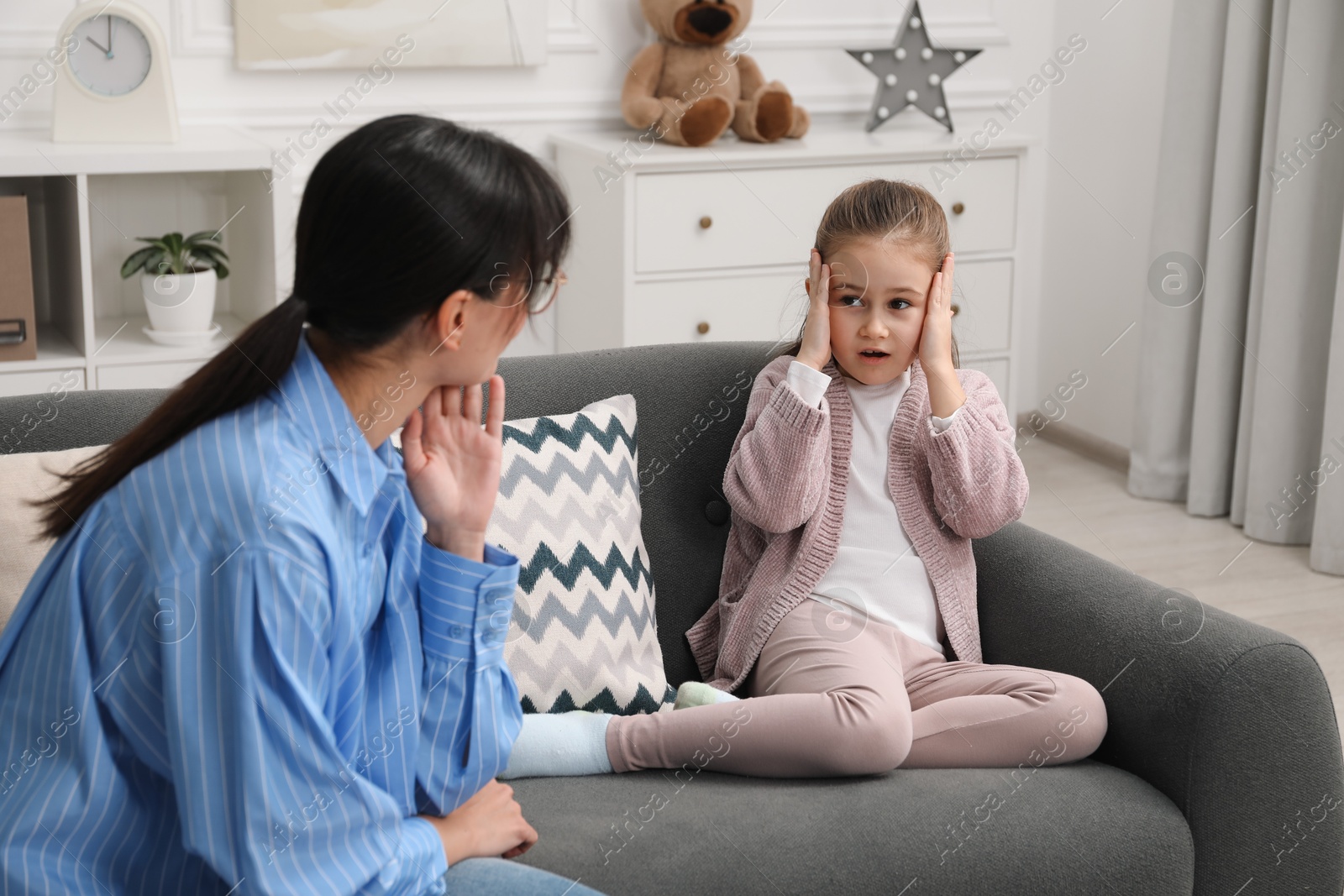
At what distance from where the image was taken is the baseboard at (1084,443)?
3.89 meters

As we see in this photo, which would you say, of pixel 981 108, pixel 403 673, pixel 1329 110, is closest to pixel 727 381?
pixel 403 673

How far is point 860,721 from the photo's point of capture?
1464 millimetres

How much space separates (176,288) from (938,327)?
5.14ft

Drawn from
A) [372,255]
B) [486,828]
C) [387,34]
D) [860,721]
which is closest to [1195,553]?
[860,721]

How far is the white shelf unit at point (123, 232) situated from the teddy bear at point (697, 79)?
92cm

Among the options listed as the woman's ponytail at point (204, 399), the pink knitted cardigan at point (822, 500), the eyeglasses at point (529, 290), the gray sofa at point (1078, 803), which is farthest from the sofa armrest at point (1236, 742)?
the woman's ponytail at point (204, 399)

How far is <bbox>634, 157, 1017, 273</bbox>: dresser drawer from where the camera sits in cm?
303

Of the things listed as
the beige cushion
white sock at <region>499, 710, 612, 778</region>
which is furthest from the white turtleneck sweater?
the beige cushion

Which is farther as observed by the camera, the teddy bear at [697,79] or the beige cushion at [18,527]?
the teddy bear at [697,79]

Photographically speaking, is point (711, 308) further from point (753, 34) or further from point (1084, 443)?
point (1084, 443)

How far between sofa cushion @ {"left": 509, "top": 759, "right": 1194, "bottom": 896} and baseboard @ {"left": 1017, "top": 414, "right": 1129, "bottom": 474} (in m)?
2.56

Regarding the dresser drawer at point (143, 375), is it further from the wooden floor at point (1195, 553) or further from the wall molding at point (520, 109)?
the wooden floor at point (1195, 553)

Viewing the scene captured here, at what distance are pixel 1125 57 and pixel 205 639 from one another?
346cm

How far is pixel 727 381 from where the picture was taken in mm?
1848
